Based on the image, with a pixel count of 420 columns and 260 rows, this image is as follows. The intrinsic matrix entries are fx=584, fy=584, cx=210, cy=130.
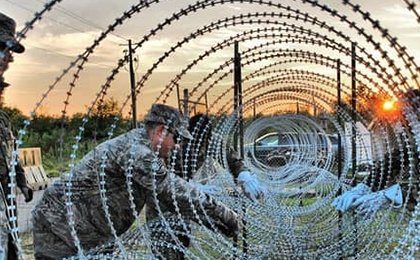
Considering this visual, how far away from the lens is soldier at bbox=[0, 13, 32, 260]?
132 inches

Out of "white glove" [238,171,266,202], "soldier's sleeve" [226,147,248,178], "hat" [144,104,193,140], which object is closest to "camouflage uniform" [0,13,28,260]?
"hat" [144,104,193,140]

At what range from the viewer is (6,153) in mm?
4418

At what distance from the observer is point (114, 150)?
4.21 m

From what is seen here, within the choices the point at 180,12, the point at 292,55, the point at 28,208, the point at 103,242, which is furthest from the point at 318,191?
the point at 180,12

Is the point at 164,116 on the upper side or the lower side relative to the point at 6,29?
lower

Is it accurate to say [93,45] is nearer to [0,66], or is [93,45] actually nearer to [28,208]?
[0,66]

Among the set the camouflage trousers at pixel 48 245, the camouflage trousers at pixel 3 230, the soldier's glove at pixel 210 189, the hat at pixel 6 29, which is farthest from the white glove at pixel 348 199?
the hat at pixel 6 29

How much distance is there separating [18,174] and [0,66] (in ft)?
6.74

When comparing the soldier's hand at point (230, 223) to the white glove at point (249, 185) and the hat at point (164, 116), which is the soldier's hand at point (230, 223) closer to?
the hat at point (164, 116)

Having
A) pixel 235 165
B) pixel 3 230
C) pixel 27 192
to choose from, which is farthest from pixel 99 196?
pixel 235 165

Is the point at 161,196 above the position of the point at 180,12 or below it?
below

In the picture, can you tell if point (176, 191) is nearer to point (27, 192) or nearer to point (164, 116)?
point (164, 116)

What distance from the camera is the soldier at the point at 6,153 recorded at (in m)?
3.35

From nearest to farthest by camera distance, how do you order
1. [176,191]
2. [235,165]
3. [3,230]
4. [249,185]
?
[3,230] → [176,191] → [249,185] → [235,165]
